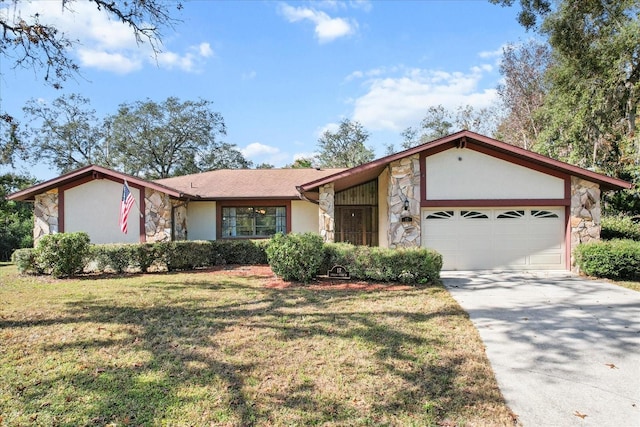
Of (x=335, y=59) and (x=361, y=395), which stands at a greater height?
(x=335, y=59)

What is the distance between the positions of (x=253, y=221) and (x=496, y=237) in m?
9.16

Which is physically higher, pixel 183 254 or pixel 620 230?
pixel 620 230

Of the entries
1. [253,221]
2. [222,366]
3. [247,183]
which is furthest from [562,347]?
[247,183]

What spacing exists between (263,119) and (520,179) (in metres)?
13.7

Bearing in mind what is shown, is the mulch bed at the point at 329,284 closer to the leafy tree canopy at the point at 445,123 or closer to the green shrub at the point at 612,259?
the green shrub at the point at 612,259

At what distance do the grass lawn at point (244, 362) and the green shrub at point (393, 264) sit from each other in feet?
4.25

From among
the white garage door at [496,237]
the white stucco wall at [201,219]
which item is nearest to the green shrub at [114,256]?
the white stucco wall at [201,219]

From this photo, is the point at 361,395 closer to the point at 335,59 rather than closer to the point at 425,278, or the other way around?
the point at 425,278

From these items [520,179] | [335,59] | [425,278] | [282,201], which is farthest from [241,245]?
[520,179]

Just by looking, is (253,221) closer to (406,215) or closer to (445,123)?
(406,215)

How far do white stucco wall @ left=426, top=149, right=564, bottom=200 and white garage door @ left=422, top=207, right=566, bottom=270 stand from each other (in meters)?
0.50

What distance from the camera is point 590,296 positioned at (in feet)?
25.5

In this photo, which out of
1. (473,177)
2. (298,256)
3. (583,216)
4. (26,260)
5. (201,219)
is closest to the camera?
(298,256)

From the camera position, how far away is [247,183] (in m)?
16.6
